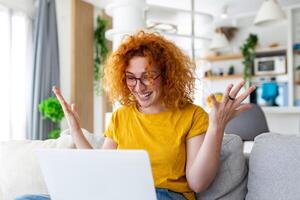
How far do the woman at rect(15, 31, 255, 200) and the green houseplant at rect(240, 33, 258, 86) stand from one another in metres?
4.29

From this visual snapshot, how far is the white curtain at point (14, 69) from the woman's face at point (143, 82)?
103 inches

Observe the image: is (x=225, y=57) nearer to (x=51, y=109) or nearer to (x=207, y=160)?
(x=51, y=109)

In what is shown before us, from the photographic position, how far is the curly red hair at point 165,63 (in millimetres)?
1330

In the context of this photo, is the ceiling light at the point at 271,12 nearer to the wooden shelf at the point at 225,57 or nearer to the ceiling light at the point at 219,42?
the ceiling light at the point at 219,42

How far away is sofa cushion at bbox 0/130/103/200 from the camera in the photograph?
1.58 metres

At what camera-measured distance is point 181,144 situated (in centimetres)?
124

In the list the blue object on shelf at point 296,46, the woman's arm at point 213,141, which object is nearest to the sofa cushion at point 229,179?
the woman's arm at point 213,141

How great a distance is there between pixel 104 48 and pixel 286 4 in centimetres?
285

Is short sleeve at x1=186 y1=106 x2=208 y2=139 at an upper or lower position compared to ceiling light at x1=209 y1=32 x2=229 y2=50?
lower

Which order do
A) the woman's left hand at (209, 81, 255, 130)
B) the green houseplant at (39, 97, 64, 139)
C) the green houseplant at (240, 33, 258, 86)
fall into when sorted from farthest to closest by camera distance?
the green houseplant at (240, 33, 258, 86) < the green houseplant at (39, 97, 64, 139) < the woman's left hand at (209, 81, 255, 130)

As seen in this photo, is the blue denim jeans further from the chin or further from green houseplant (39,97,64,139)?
green houseplant (39,97,64,139)

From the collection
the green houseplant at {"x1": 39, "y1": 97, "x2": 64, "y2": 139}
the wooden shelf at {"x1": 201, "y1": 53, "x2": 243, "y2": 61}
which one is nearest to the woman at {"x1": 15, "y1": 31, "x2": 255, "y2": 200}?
the green houseplant at {"x1": 39, "y1": 97, "x2": 64, "y2": 139}

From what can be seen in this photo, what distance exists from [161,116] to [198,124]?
160mm

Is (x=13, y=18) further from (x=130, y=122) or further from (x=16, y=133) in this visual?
(x=130, y=122)
